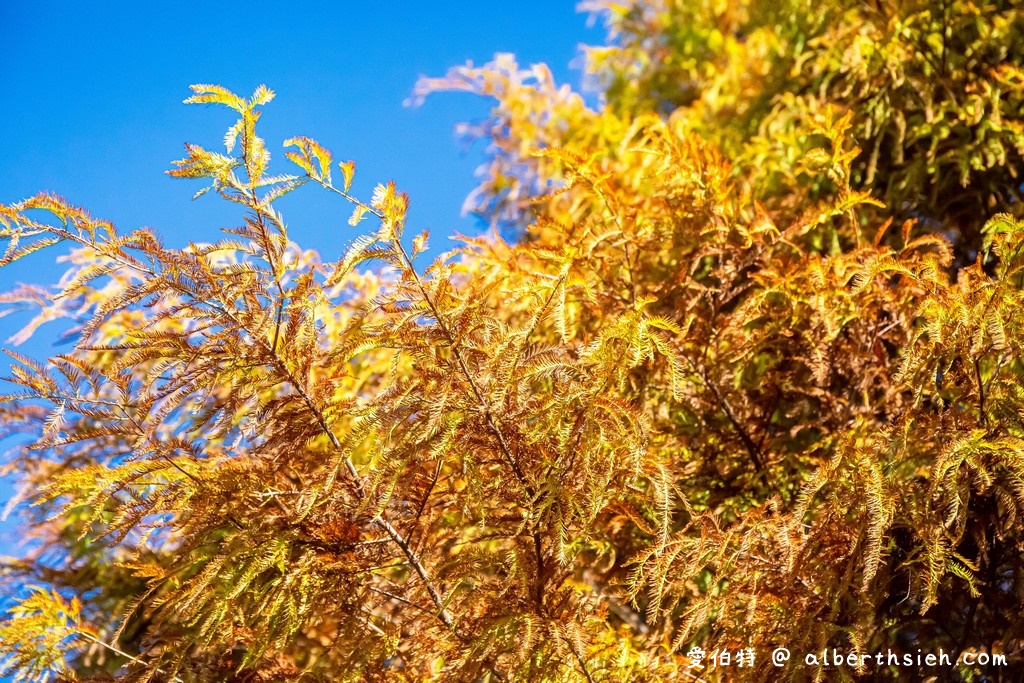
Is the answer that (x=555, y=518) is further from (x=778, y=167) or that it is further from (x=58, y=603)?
(x=778, y=167)

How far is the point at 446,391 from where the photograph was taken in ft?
5.62

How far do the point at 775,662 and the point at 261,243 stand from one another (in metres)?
1.57

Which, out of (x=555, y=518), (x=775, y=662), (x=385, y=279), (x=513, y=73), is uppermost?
(x=513, y=73)

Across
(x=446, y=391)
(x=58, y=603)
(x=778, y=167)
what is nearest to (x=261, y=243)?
(x=446, y=391)

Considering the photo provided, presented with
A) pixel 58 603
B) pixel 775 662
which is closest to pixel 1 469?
pixel 58 603

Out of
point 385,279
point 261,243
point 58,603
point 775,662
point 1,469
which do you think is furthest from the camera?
point 385,279

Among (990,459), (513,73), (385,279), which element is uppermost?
(513,73)

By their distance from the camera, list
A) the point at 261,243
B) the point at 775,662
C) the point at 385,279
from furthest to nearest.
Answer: the point at 385,279
the point at 775,662
the point at 261,243

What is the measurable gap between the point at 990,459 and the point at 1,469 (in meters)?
2.88

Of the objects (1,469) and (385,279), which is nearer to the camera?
(1,469)

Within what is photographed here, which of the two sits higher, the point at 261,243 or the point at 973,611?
the point at 261,243

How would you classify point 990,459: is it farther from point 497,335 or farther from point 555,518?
point 497,335

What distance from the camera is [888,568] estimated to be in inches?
79.7

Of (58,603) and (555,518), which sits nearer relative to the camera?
(555,518)
